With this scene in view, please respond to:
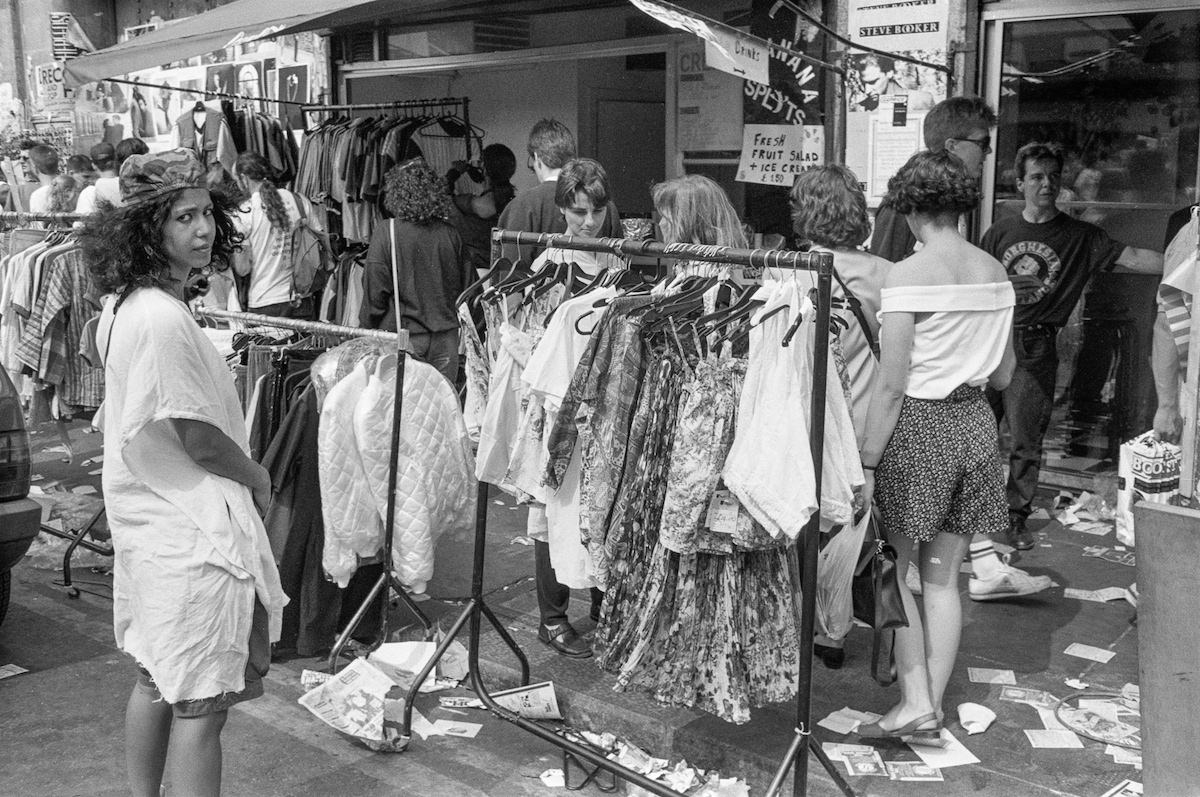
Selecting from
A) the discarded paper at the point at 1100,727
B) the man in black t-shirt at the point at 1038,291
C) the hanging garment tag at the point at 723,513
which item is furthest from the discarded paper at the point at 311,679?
the man in black t-shirt at the point at 1038,291

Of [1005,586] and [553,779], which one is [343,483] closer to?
[553,779]

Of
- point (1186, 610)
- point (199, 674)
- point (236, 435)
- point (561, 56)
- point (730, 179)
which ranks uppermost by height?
point (561, 56)

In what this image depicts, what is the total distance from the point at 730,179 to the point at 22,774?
518 centimetres

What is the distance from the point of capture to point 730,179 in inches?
298

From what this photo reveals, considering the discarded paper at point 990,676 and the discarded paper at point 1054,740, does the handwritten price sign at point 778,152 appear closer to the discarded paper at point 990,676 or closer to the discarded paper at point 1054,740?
the discarded paper at point 990,676

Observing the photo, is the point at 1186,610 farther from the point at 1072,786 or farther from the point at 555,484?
the point at 555,484

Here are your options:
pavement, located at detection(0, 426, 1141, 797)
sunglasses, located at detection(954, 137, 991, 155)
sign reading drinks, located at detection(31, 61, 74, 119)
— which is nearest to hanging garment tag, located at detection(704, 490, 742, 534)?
pavement, located at detection(0, 426, 1141, 797)

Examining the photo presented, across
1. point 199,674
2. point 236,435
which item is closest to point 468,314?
point 236,435

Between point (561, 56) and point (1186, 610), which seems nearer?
point (1186, 610)

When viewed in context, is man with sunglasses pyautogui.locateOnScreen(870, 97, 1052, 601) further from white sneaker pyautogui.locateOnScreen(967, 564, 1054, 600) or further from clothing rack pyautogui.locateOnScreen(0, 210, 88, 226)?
clothing rack pyautogui.locateOnScreen(0, 210, 88, 226)

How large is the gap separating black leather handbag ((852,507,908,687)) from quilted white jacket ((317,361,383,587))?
1975 mm

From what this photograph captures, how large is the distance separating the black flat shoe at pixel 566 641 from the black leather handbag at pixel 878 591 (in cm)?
131

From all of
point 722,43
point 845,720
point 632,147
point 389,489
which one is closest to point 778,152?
point 632,147

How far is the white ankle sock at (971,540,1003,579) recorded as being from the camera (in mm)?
5359
